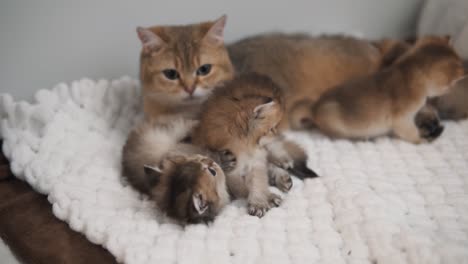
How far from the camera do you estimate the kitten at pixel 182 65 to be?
1.47 m

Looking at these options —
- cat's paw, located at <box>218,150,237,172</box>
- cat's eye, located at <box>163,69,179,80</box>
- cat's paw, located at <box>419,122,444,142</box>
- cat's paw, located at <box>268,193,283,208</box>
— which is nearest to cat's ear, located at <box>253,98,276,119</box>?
cat's paw, located at <box>218,150,237,172</box>

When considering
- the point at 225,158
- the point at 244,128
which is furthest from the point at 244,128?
the point at 225,158

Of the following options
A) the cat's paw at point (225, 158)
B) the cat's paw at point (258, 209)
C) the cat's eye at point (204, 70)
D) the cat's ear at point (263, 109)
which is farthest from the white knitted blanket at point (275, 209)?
the cat's eye at point (204, 70)

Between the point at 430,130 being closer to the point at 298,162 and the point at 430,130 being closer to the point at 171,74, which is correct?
the point at 298,162

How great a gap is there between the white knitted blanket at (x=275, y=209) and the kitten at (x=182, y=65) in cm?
27

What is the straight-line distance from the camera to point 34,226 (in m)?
1.19

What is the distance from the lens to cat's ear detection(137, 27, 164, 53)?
56.8 inches

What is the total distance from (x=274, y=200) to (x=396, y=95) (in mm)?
683

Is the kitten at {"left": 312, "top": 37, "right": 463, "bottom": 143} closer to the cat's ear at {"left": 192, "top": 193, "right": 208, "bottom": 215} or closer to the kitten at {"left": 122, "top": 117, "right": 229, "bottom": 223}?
the kitten at {"left": 122, "top": 117, "right": 229, "bottom": 223}

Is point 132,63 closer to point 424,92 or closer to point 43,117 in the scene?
point 43,117

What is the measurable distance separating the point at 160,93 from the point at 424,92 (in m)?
0.98

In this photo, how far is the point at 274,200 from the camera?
4.04ft

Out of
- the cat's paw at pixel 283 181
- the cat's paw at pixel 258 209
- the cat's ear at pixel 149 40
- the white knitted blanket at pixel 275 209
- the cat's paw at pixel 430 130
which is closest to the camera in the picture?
the white knitted blanket at pixel 275 209

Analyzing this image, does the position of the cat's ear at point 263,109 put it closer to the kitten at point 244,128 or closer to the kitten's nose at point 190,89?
the kitten at point 244,128
